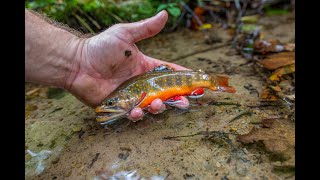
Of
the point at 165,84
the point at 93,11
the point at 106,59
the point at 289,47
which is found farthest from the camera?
the point at 93,11

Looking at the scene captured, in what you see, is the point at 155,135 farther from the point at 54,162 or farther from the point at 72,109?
the point at 72,109

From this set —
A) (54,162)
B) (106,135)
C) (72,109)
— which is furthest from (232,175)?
(72,109)

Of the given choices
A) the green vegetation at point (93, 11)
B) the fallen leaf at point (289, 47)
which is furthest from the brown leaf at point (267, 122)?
the green vegetation at point (93, 11)

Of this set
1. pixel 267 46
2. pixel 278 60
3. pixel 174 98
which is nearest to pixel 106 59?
pixel 174 98

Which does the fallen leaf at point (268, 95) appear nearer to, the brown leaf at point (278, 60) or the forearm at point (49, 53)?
the brown leaf at point (278, 60)

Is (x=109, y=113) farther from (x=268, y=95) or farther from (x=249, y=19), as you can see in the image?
(x=249, y=19)

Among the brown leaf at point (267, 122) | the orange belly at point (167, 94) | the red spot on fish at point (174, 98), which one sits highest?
the orange belly at point (167, 94)

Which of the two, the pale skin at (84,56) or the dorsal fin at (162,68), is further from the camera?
the dorsal fin at (162,68)

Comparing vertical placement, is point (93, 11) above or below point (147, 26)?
above
